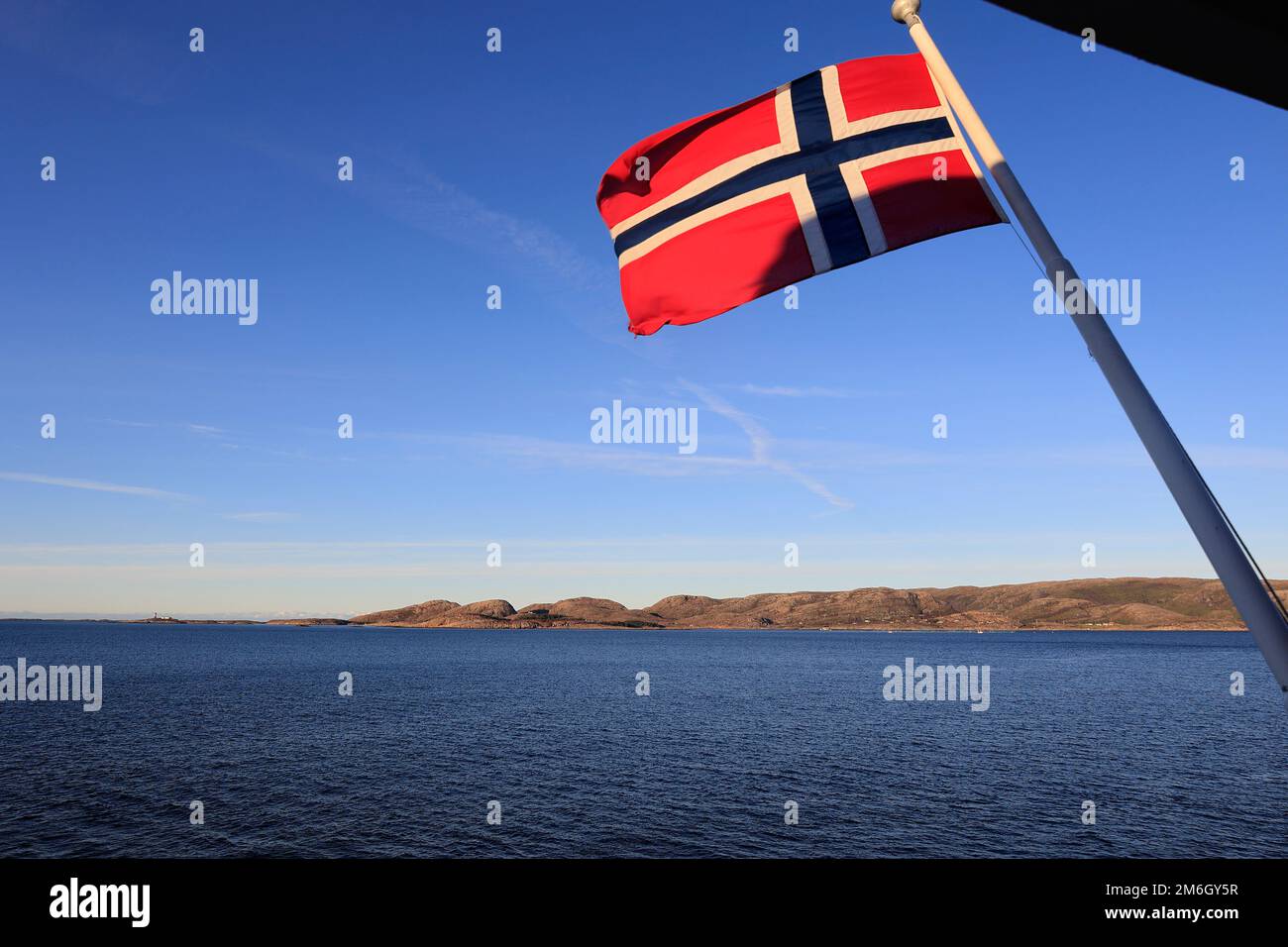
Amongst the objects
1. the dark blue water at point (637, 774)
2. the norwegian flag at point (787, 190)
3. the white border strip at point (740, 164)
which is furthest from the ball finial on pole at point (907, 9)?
the dark blue water at point (637, 774)

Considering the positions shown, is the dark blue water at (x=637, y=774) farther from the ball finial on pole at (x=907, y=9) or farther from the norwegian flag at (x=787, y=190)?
the ball finial on pole at (x=907, y=9)

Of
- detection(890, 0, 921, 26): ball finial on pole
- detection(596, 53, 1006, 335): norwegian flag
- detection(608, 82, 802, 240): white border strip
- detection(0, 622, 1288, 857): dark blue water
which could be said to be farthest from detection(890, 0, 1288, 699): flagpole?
detection(0, 622, 1288, 857): dark blue water

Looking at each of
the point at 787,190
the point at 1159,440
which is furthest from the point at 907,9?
the point at 1159,440

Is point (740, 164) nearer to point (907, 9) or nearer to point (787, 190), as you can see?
point (787, 190)

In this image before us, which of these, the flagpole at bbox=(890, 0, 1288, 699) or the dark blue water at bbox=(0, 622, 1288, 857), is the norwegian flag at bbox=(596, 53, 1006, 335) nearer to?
the flagpole at bbox=(890, 0, 1288, 699)
